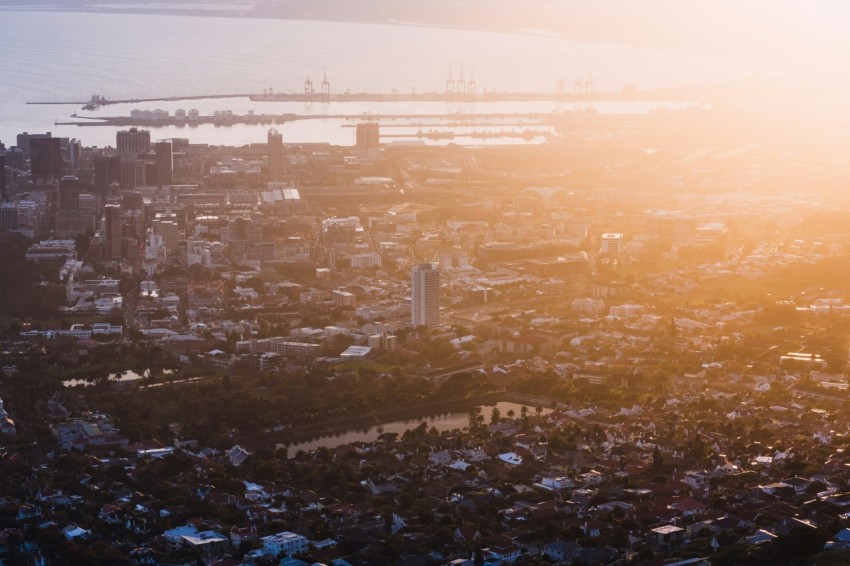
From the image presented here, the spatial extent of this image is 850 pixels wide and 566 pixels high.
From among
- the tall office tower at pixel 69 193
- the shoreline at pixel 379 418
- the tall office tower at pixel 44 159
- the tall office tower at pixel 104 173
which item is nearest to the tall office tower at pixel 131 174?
the tall office tower at pixel 104 173

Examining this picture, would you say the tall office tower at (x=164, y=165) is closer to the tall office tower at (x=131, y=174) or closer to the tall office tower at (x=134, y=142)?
the tall office tower at (x=131, y=174)

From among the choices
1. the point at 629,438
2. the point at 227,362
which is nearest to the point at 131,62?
the point at 227,362

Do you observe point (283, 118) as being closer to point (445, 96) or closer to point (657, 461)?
Answer: point (445, 96)

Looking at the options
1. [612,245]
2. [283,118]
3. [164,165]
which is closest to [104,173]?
[164,165]

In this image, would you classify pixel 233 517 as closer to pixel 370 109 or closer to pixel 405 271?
pixel 405 271

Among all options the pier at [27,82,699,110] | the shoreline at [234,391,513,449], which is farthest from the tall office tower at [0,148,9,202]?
the shoreline at [234,391,513,449]

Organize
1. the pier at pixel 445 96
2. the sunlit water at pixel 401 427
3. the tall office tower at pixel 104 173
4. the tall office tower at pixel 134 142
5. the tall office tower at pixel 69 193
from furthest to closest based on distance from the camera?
the pier at pixel 445 96 < the tall office tower at pixel 134 142 < the tall office tower at pixel 104 173 < the tall office tower at pixel 69 193 < the sunlit water at pixel 401 427
